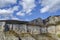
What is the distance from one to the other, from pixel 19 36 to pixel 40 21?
27255 millimetres

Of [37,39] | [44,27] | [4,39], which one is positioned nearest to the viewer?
[4,39]

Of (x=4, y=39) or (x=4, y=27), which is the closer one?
(x=4, y=39)

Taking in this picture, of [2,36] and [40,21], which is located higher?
[40,21]

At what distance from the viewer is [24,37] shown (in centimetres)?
5481

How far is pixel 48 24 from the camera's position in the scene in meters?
75.3

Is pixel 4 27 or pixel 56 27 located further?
pixel 56 27

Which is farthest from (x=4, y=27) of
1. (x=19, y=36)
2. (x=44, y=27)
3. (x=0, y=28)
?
(x=44, y=27)

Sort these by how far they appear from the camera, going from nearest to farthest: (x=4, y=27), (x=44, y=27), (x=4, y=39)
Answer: (x=4, y=39) < (x=4, y=27) < (x=44, y=27)

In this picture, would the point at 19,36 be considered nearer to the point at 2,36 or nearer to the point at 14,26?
the point at 2,36

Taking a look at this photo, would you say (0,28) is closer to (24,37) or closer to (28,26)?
(24,37)

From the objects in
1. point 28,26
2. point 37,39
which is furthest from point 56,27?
point 37,39

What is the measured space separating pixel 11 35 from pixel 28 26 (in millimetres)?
18950

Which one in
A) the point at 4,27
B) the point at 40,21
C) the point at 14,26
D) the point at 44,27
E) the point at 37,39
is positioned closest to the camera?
the point at 37,39

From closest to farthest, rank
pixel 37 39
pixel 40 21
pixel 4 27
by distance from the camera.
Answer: pixel 37 39 → pixel 4 27 → pixel 40 21
